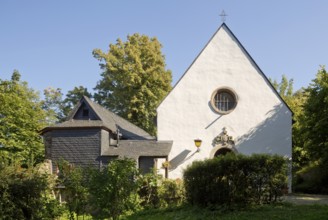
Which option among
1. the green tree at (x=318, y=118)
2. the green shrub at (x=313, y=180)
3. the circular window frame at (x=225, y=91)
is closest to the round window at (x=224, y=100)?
the circular window frame at (x=225, y=91)

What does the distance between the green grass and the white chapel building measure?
757cm

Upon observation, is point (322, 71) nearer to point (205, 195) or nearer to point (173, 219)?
point (205, 195)

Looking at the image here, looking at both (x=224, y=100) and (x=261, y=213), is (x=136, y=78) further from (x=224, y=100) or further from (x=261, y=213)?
(x=261, y=213)

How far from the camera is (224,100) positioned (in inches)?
823

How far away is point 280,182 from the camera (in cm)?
1142

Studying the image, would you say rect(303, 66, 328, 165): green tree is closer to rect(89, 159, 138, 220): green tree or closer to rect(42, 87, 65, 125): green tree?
rect(89, 159, 138, 220): green tree

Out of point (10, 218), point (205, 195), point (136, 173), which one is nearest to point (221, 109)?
point (205, 195)

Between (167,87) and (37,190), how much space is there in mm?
28223

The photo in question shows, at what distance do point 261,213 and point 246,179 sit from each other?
126 cm

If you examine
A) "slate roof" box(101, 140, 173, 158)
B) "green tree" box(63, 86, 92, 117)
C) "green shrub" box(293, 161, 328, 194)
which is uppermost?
"green tree" box(63, 86, 92, 117)

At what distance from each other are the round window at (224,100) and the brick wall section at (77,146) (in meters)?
7.05

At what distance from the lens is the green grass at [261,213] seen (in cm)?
982

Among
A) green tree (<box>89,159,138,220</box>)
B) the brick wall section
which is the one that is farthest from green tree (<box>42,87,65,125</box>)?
green tree (<box>89,159,138,220</box>)

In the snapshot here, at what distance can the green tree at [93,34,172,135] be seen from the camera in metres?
36.1
